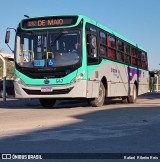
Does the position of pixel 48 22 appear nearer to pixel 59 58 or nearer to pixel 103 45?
pixel 59 58

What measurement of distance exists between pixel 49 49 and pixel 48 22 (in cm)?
117

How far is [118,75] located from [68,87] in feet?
16.5

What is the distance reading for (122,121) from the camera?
1245 cm

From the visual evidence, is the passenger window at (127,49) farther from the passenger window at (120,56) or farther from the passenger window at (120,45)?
the passenger window at (120,56)

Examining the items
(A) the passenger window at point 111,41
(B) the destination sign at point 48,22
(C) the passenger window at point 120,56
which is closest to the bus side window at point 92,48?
(B) the destination sign at point 48,22

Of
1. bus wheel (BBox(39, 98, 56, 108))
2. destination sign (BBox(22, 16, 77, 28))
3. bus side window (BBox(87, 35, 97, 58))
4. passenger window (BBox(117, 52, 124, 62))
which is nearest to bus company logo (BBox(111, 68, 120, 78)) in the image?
passenger window (BBox(117, 52, 124, 62))

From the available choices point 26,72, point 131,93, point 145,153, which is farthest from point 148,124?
point 131,93

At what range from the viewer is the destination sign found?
16797 mm

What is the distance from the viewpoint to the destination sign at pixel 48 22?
16797 mm

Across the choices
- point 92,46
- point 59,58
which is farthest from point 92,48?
point 59,58

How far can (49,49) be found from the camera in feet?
54.7

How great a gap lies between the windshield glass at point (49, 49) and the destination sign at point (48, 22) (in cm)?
30

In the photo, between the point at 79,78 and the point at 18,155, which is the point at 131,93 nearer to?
the point at 79,78

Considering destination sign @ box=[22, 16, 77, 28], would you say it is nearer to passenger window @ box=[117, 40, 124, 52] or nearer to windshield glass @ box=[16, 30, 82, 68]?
windshield glass @ box=[16, 30, 82, 68]
